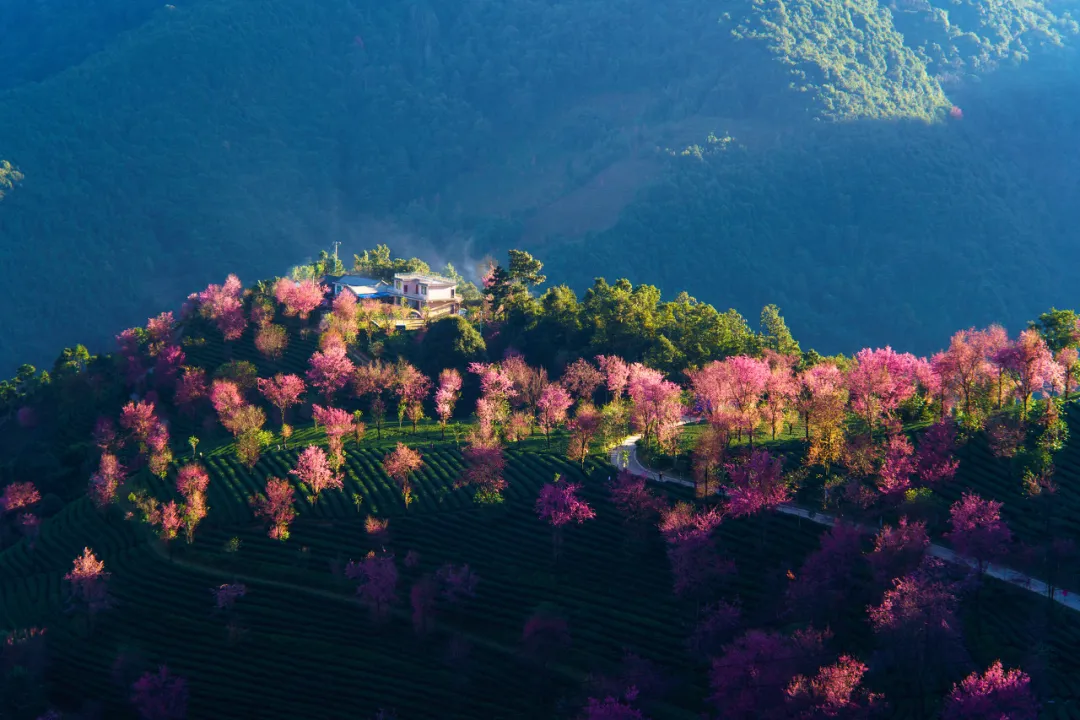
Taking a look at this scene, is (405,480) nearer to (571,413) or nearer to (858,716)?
(571,413)

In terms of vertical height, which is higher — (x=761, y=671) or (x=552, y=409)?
(x=552, y=409)

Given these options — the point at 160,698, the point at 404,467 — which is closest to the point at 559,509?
the point at 404,467

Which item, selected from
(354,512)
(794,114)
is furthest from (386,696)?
(794,114)

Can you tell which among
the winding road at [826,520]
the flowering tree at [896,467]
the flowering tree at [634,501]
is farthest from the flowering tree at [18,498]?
the flowering tree at [896,467]

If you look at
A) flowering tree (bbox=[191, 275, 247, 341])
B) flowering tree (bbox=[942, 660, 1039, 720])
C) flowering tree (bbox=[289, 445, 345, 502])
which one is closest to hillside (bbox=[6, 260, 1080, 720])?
flowering tree (bbox=[942, 660, 1039, 720])

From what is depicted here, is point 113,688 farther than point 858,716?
Yes

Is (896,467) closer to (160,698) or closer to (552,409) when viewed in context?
(552,409)
